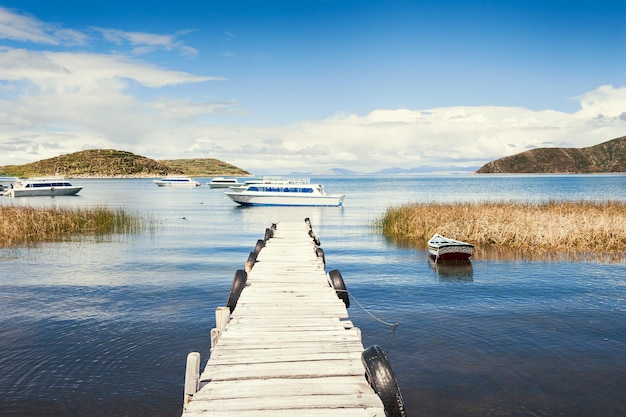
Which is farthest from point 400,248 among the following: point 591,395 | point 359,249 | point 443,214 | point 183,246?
point 591,395

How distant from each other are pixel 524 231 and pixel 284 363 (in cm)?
2457

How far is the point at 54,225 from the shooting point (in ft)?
119

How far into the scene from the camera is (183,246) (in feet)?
104

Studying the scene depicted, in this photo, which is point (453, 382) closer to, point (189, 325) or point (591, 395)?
point (591, 395)

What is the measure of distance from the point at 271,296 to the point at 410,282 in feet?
31.8

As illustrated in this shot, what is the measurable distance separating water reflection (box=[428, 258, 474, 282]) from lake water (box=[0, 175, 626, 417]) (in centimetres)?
17

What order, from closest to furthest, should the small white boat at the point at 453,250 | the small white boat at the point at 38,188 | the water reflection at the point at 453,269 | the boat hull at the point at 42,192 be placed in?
the water reflection at the point at 453,269 < the small white boat at the point at 453,250 < the boat hull at the point at 42,192 < the small white boat at the point at 38,188

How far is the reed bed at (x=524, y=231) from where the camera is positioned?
2739cm

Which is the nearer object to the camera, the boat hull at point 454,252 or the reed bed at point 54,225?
the boat hull at point 454,252

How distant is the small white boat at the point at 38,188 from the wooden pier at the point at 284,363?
90909 mm

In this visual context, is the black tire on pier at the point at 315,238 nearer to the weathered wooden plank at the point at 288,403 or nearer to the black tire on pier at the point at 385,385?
the black tire on pier at the point at 385,385

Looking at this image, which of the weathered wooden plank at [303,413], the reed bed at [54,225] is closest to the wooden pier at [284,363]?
the weathered wooden plank at [303,413]

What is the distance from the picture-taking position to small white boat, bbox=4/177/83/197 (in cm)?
8950

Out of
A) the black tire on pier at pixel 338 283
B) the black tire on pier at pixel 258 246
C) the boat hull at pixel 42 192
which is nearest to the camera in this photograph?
the black tire on pier at pixel 338 283
